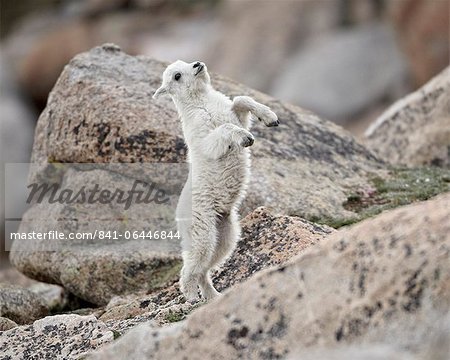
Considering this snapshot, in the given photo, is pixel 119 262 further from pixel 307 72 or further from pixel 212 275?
pixel 307 72

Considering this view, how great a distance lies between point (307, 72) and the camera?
4119 cm

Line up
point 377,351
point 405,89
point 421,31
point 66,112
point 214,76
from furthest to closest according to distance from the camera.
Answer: point 405,89
point 421,31
point 214,76
point 66,112
point 377,351

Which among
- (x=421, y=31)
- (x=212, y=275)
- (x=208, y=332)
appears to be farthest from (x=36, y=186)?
(x=421, y=31)

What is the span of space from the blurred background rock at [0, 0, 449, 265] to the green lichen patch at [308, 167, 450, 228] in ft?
58.6

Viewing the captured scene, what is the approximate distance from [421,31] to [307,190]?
19.4 metres

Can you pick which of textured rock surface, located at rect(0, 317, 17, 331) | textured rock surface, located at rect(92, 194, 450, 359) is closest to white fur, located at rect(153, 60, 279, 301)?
textured rock surface, located at rect(0, 317, 17, 331)

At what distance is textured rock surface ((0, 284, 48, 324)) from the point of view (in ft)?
46.0

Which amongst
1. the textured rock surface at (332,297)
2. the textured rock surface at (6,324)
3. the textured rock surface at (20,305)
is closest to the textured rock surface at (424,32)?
the textured rock surface at (20,305)

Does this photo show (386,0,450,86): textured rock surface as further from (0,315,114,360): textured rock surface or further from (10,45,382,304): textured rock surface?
(0,315,114,360): textured rock surface

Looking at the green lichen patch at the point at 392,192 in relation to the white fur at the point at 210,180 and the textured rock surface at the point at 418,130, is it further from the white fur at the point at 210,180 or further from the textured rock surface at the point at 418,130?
the white fur at the point at 210,180

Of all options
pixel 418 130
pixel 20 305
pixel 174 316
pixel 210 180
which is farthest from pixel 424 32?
pixel 174 316

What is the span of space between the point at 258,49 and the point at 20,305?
96.6 feet

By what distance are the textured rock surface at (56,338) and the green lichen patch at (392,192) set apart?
172 inches

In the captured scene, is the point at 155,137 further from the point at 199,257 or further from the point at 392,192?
the point at 199,257
